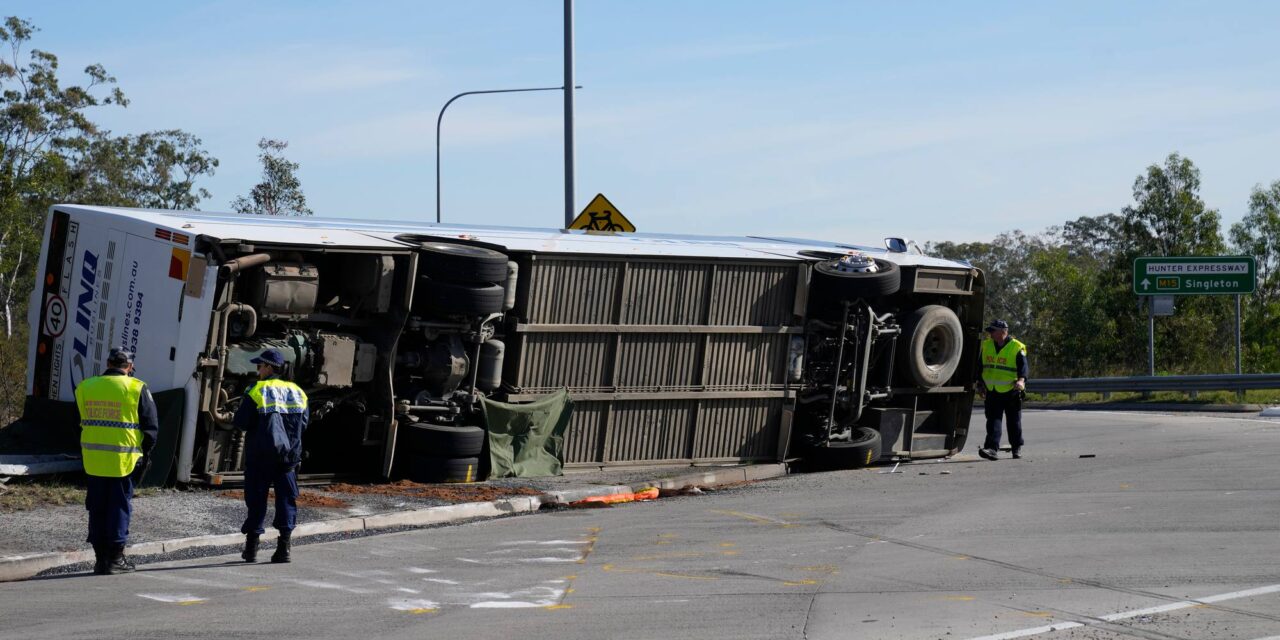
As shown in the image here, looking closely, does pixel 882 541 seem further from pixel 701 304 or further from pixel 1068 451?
pixel 1068 451

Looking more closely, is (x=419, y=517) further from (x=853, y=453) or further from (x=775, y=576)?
(x=853, y=453)

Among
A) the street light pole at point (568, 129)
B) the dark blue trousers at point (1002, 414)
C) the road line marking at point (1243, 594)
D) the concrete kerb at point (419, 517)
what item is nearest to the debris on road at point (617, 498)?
the concrete kerb at point (419, 517)

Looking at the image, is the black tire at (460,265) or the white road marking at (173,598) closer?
the white road marking at (173,598)

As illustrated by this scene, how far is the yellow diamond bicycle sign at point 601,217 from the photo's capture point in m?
18.1

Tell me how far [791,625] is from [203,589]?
3.46 meters

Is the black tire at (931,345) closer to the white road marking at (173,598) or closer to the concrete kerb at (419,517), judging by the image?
the concrete kerb at (419,517)

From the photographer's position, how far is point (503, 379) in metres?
13.4

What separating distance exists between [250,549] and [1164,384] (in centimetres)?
2117

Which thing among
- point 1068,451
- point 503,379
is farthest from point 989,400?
point 503,379

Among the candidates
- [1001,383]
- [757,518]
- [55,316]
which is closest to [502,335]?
[757,518]

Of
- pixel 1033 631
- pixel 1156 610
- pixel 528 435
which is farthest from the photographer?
pixel 528 435

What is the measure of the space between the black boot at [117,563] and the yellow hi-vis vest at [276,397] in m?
1.21

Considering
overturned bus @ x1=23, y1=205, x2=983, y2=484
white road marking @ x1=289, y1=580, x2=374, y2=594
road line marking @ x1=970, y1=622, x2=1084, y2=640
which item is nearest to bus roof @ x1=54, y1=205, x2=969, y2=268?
overturned bus @ x1=23, y1=205, x2=983, y2=484

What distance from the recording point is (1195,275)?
92.3 feet
